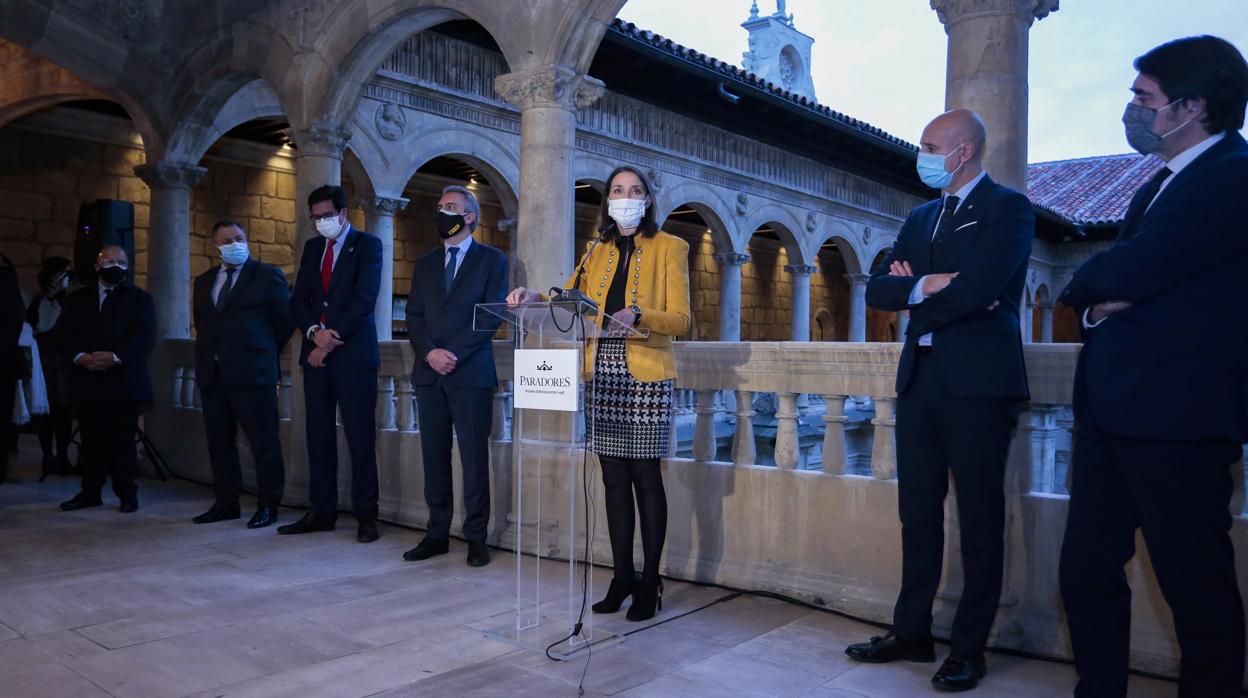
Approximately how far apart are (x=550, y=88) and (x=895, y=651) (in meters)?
3.12

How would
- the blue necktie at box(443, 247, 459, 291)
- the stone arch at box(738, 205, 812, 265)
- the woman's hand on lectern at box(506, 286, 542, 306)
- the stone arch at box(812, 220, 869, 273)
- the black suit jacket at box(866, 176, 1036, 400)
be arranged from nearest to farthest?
1. the black suit jacket at box(866, 176, 1036, 400)
2. the woman's hand on lectern at box(506, 286, 542, 306)
3. the blue necktie at box(443, 247, 459, 291)
4. the stone arch at box(738, 205, 812, 265)
5. the stone arch at box(812, 220, 869, 273)

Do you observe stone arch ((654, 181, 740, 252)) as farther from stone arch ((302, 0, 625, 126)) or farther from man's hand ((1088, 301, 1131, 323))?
man's hand ((1088, 301, 1131, 323))

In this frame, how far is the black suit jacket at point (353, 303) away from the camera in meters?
4.74

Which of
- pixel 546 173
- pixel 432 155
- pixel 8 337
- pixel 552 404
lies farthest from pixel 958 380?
pixel 432 155

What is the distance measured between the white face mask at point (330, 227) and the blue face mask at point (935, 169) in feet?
10.3

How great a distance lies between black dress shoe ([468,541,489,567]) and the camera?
4203 millimetres

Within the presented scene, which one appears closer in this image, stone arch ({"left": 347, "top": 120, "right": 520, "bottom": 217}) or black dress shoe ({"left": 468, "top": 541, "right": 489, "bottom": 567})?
black dress shoe ({"left": 468, "top": 541, "right": 489, "bottom": 567})

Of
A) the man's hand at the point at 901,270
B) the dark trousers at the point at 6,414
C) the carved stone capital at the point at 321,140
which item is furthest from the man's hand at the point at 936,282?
the dark trousers at the point at 6,414

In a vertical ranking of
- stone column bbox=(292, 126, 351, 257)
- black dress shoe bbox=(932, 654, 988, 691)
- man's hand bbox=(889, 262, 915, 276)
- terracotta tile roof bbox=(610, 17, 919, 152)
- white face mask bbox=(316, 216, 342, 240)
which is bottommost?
black dress shoe bbox=(932, 654, 988, 691)

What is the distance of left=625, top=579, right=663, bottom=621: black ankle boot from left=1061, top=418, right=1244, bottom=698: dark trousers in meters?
1.50

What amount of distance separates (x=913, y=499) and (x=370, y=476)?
289 centimetres

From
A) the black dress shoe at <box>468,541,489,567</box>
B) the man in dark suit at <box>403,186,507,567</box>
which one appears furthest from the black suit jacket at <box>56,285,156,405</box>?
the black dress shoe at <box>468,541,489,567</box>

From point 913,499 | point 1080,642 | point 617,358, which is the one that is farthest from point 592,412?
point 1080,642

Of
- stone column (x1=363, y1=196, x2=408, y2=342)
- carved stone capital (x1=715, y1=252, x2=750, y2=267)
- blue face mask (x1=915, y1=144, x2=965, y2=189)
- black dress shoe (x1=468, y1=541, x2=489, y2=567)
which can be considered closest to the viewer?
blue face mask (x1=915, y1=144, x2=965, y2=189)
